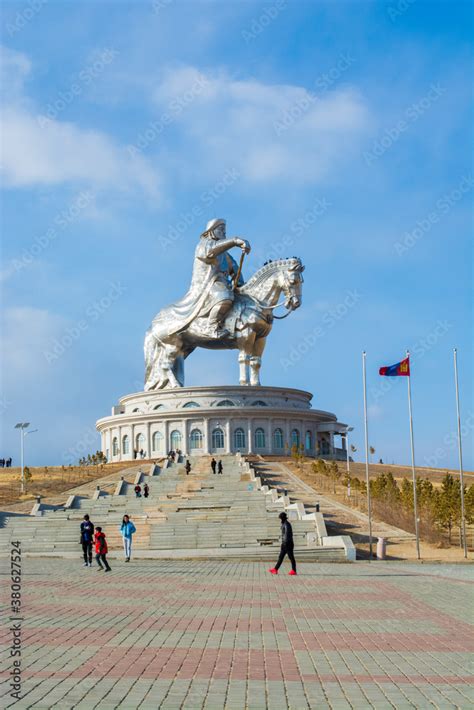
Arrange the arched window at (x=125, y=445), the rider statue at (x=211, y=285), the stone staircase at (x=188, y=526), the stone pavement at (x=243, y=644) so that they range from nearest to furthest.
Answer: the stone pavement at (x=243, y=644) < the stone staircase at (x=188, y=526) < the rider statue at (x=211, y=285) < the arched window at (x=125, y=445)

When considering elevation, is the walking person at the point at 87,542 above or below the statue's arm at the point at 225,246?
below

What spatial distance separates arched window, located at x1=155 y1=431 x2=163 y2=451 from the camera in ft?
212

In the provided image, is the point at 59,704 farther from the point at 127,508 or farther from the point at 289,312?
the point at 289,312

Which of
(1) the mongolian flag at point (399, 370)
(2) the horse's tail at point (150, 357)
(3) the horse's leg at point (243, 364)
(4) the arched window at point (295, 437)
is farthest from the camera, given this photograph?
(2) the horse's tail at point (150, 357)

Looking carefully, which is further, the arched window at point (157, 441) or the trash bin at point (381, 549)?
the arched window at point (157, 441)

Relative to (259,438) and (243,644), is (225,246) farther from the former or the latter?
(243,644)

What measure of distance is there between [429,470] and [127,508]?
3009 cm

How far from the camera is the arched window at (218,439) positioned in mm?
62938

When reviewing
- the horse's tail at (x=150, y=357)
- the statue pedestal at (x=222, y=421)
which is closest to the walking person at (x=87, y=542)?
the statue pedestal at (x=222, y=421)

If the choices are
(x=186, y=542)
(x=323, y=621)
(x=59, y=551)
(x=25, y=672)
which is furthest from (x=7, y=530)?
(x=25, y=672)

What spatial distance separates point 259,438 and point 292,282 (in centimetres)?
1194

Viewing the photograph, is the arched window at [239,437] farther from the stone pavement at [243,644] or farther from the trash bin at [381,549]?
the stone pavement at [243,644]

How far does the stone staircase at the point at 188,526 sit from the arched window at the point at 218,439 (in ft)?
78.9

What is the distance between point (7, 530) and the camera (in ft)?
97.1
